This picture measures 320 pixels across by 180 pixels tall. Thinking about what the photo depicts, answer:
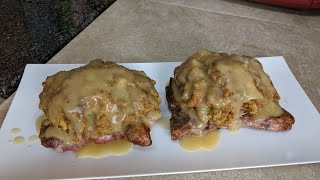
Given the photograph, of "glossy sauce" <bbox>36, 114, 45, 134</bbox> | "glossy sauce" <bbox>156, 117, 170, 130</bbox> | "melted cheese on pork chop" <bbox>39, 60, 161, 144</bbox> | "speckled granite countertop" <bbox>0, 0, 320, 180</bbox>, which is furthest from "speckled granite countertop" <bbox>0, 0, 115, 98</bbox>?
"glossy sauce" <bbox>156, 117, 170, 130</bbox>

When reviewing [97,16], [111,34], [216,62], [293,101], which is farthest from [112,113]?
[97,16]

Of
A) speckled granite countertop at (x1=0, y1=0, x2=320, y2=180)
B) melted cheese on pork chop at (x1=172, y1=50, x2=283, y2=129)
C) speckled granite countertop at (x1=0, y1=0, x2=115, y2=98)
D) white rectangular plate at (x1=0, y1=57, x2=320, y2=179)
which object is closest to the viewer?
white rectangular plate at (x1=0, y1=57, x2=320, y2=179)

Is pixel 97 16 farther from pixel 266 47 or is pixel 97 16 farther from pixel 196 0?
pixel 266 47

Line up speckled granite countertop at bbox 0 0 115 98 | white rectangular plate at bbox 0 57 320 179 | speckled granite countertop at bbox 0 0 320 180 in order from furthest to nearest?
speckled granite countertop at bbox 0 0 320 180 → speckled granite countertop at bbox 0 0 115 98 → white rectangular plate at bbox 0 57 320 179

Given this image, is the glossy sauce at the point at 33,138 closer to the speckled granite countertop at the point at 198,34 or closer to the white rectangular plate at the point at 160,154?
the white rectangular plate at the point at 160,154

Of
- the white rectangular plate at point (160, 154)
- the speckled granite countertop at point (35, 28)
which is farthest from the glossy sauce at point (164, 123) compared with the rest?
the speckled granite countertop at point (35, 28)

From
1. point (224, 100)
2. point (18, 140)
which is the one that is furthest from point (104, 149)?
point (224, 100)

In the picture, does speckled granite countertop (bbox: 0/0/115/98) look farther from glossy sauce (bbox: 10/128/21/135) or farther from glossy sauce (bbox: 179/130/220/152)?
glossy sauce (bbox: 179/130/220/152)
